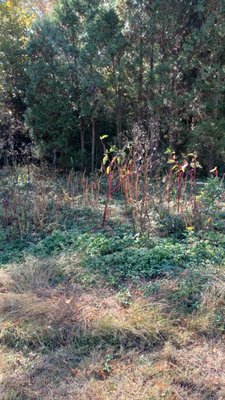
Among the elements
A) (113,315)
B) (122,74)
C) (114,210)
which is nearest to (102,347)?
(113,315)

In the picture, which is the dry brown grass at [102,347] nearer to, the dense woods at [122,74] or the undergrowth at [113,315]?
the undergrowth at [113,315]

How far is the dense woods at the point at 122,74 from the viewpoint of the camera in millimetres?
7074

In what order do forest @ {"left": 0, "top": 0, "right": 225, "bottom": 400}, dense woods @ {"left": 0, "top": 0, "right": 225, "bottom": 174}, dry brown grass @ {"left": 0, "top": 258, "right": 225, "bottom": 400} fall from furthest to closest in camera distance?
dense woods @ {"left": 0, "top": 0, "right": 225, "bottom": 174}
forest @ {"left": 0, "top": 0, "right": 225, "bottom": 400}
dry brown grass @ {"left": 0, "top": 258, "right": 225, "bottom": 400}

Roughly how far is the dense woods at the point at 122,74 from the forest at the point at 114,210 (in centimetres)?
3

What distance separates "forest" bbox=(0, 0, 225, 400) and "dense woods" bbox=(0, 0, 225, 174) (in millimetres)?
28

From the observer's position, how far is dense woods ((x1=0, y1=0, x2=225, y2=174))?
707 cm

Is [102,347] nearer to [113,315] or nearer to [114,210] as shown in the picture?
[113,315]

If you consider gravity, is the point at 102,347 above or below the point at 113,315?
below

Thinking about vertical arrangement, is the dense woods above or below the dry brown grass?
above

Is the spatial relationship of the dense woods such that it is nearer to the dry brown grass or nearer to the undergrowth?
the undergrowth

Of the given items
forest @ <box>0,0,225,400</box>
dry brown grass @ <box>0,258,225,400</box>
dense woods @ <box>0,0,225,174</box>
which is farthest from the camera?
dense woods @ <box>0,0,225,174</box>

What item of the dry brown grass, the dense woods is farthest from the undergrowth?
the dense woods

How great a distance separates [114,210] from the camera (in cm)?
443

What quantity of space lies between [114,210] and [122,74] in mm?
4050
